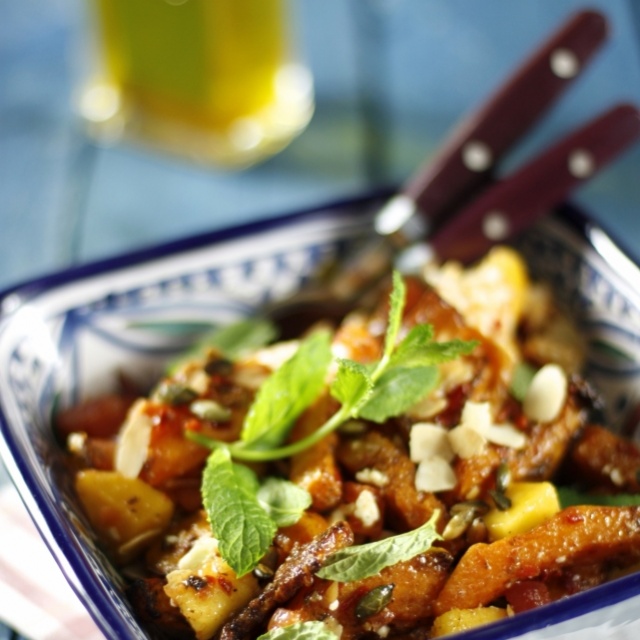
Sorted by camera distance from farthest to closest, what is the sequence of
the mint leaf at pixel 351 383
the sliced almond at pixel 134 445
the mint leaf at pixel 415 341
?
the sliced almond at pixel 134 445, the mint leaf at pixel 415 341, the mint leaf at pixel 351 383

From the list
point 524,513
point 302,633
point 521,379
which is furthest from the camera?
point 521,379

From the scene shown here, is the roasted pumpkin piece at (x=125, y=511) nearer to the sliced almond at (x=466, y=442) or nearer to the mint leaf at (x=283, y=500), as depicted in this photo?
the mint leaf at (x=283, y=500)

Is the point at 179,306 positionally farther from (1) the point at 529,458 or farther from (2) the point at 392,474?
(1) the point at 529,458

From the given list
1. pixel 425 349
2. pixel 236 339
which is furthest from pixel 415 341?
pixel 236 339

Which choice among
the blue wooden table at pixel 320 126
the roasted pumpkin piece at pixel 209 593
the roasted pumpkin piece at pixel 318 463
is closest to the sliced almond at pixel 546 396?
the roasted pumpkin piece at pixel 318 463

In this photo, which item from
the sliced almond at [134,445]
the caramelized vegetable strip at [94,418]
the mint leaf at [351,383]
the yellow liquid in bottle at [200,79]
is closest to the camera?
the mint leaf at [351,383]

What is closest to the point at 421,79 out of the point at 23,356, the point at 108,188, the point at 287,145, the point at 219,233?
the point at 287,145
